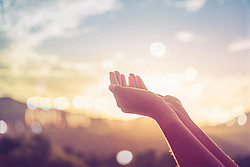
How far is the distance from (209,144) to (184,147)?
45cm

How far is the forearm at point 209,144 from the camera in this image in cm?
135

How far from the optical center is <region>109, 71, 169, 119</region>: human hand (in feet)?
4.59

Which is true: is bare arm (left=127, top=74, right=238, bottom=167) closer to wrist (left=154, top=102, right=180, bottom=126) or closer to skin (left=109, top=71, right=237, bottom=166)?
skin (left=109, top=71, right=237, bottom=166)

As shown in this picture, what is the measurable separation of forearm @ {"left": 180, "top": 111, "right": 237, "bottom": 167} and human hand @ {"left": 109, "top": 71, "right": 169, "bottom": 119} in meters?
0.31

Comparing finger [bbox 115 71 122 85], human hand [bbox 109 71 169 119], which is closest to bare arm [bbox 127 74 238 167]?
finger [bbox 115 71 122 85]

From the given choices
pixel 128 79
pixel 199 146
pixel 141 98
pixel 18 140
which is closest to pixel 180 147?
pixel 199 146

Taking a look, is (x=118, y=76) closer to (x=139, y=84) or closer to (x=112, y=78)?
(x=112, y=78)

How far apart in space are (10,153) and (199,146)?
7310cm

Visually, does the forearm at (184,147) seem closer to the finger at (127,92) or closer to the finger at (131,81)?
the finger at (127,92)

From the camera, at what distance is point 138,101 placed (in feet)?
4.88

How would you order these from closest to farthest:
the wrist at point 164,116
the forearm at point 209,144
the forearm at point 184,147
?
the forearm at point 184,147
the wrist at point 164,116
the forearm at point 209,144

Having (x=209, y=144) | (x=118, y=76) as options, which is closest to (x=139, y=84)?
(x=118, y=76)

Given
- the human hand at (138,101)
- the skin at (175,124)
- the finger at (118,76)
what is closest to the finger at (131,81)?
the skin at (175,124)

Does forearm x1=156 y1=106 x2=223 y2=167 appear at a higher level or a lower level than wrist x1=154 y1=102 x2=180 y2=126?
lower
